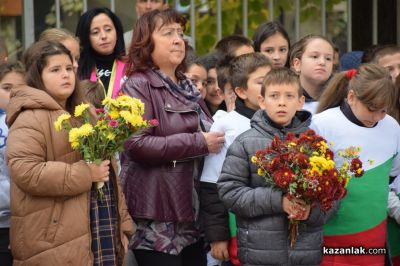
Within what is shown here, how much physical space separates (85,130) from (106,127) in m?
0.11

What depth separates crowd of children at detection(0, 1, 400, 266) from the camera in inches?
176

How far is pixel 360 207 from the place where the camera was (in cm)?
489

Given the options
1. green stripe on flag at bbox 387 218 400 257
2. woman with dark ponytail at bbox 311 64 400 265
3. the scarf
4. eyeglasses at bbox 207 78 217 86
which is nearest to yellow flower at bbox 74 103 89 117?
the scarf

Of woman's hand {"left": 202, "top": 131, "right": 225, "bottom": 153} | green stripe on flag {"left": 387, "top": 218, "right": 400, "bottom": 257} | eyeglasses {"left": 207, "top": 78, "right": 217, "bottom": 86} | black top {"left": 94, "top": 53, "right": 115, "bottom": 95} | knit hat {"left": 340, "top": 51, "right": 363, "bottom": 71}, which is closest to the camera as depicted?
woman's hand {"left": 202, "top": 131, "right": 225, "bottom": 153}

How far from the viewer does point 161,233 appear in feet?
15.8

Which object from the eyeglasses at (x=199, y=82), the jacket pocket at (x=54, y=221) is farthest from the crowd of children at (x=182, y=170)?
the eyeglasses at (x=199, y=82)

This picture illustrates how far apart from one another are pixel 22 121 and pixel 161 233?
0.95 meters

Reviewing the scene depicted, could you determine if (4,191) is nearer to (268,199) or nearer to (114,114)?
(114,114)

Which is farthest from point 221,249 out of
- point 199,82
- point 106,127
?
point 199,82

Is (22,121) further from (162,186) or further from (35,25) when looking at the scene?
(35,25)

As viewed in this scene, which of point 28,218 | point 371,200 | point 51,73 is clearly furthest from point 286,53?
point 28,218

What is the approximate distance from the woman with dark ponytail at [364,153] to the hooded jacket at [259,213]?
0.27 meters

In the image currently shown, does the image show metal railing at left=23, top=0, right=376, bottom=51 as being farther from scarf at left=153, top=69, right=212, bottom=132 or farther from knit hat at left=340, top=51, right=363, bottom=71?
scarf at left=153, top=69, right=212, bottom=132

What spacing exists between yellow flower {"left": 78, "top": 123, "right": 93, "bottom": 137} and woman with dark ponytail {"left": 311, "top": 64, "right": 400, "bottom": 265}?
1294 mm
